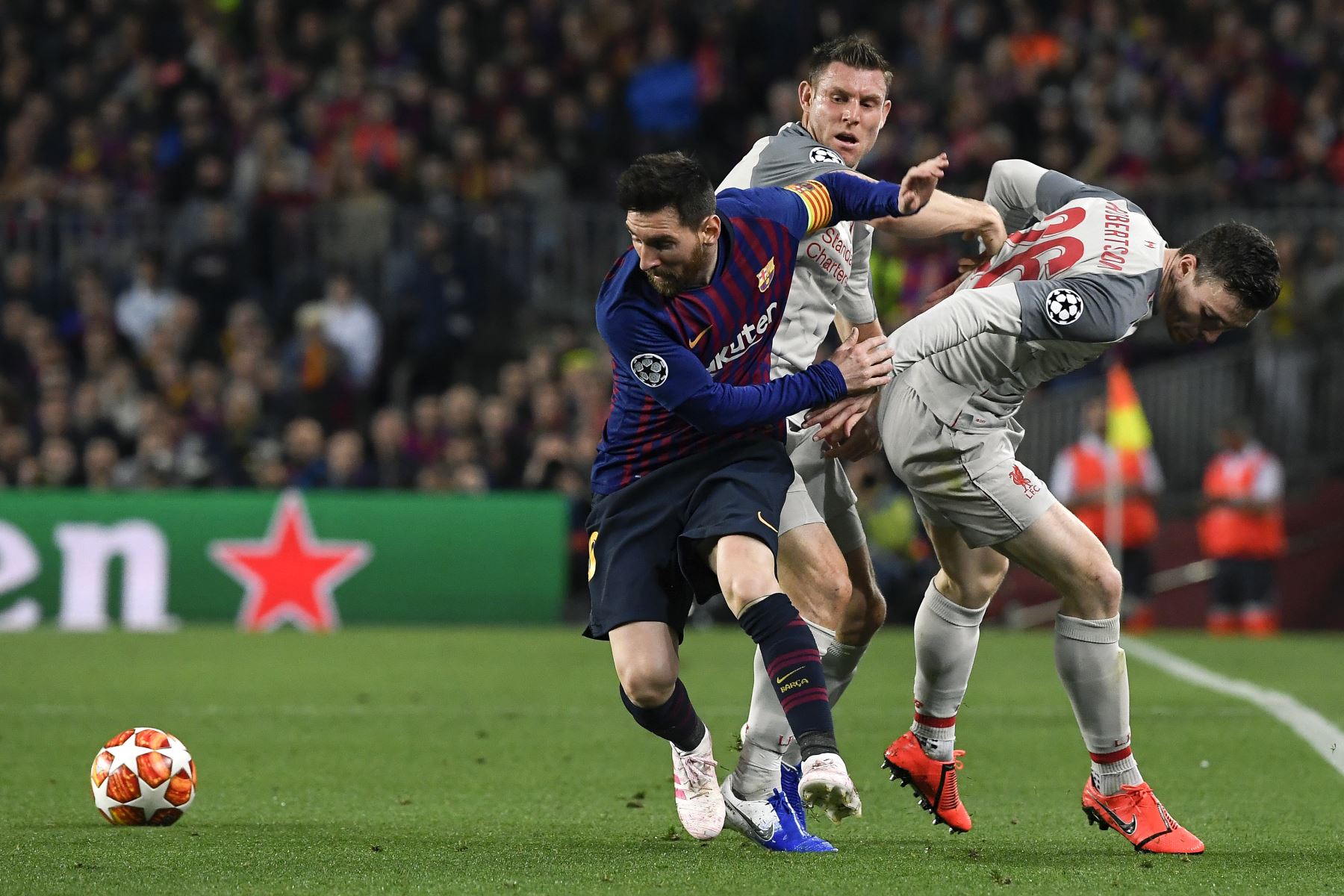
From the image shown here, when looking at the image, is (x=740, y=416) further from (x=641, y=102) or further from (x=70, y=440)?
(x=641, y=102)

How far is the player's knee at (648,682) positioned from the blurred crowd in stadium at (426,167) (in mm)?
9589

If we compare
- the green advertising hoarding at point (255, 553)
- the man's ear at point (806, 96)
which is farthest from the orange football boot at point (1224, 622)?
the man's ear at point (806, 96)

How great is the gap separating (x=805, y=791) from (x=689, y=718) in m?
0.75

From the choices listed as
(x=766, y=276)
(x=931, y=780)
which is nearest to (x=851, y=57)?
(x=766, y=276)

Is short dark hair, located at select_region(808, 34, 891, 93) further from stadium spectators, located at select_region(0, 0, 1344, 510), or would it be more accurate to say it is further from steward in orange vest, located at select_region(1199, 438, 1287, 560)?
steward in orange vest, located at select_region(1199, 438, 1287, 560)

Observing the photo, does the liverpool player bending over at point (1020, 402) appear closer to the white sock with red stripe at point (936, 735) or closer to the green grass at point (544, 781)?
the white sock with red stripe at point (936, 735)

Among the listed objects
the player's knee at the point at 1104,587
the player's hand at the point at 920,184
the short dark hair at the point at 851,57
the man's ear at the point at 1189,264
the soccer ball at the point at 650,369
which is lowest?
the player's knee at the point at 1104,587

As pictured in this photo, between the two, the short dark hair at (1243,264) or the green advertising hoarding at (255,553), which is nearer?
the short dark hair at (1243,264)

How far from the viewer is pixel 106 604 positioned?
14336mm

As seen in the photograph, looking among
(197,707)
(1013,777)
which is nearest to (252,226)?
(197,707)

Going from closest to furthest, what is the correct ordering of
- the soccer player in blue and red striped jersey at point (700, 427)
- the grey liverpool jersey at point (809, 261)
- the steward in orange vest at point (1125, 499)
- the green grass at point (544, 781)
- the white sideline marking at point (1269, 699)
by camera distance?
the green grass at point (544, 781), the soccer player in blue and red striped jersey at point (700, 427), the grey liverpool jersey at point (809, 261), the white sideline marking at point (1269, 699), the steward in orange vest at point (1125, 499)

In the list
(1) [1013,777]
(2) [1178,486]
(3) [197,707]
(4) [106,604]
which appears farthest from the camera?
(2) [1178,486]

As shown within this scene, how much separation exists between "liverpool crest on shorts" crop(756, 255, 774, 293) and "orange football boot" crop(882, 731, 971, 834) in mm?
1518

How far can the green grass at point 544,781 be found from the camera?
4824 mm
